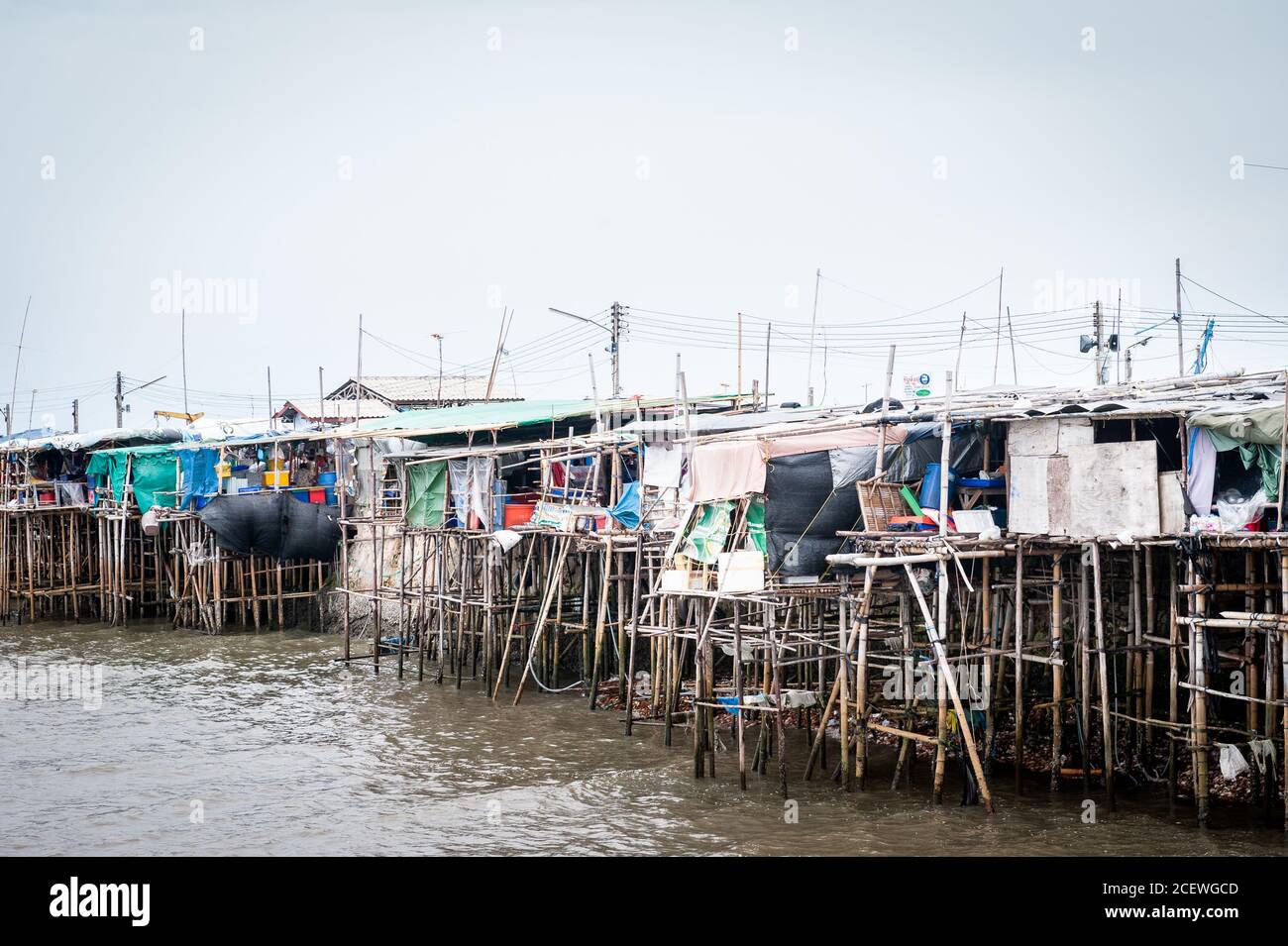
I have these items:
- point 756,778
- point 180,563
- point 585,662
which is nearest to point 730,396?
point 585,662

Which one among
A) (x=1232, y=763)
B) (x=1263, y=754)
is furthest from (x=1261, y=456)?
(x=1232, y=763)

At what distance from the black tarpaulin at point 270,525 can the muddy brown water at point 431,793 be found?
6.20m

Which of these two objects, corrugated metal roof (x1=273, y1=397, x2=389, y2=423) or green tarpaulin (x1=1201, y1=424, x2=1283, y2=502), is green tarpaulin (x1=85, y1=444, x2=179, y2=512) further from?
green tarpaulin (x1=1201, y1=424, x2=1283, y2=502)

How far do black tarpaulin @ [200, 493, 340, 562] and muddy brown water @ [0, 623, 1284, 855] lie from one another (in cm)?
620

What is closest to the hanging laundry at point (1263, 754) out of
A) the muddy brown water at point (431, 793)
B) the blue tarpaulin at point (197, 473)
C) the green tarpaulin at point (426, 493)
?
the muddy brown water at point (431, 793)

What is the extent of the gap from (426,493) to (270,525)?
Result: 615 cm

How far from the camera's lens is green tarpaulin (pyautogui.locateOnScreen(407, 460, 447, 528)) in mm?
21703

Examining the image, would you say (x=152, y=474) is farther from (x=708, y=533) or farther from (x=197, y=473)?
(x=708, y=533)

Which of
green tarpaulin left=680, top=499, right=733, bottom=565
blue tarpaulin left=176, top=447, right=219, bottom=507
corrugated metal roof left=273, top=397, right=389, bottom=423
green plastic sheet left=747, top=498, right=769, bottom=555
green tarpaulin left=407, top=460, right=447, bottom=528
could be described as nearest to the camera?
green plastic sheet left=747, top=498, right=769, bottom=555

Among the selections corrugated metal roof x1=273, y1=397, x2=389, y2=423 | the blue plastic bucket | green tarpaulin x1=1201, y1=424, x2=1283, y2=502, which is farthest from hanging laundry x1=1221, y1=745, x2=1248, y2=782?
corrugated metal roof x1=273, y1=397, x2=389, y2=423

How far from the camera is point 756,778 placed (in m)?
13.7

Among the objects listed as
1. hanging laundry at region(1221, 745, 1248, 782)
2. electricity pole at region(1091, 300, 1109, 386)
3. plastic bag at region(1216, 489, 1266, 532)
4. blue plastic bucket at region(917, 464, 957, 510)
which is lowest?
hanging laundry at region(1221, 745, 1248, 782)

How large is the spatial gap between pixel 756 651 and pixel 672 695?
137 cm
